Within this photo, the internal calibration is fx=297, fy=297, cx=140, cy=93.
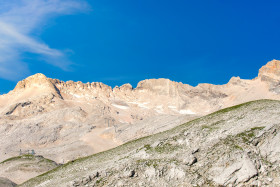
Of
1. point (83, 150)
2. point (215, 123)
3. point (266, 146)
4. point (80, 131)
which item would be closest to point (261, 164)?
point (266, 146)

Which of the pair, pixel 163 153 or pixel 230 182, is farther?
pixel 163 153

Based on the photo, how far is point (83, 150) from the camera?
117m

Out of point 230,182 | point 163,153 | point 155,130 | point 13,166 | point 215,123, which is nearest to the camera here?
point 230,182

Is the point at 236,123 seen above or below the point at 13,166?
below

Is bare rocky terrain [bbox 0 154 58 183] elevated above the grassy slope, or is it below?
above

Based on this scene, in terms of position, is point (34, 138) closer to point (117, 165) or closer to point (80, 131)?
point (80, 131)

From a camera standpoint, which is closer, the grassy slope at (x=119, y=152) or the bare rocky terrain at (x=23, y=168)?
the grassy slope at (x=119, y=152)

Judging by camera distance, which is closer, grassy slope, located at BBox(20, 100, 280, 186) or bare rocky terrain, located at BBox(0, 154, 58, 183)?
grassy slope, located at BBox(20, 100, 280, 186)

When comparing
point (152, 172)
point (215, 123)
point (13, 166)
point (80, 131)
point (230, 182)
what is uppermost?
point (80, 131)

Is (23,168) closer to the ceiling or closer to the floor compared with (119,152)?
closer to the ceiling

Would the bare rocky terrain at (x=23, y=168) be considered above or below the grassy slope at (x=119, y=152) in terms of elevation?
above

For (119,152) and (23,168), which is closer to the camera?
(119,152)

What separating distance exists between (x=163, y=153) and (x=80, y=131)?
13807 cm

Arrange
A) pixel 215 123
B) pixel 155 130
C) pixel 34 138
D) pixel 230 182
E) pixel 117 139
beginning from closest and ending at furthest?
pixel 230 182, pixel 215 123, pixel 155 130, pixel 117 139, pixel 34 138
